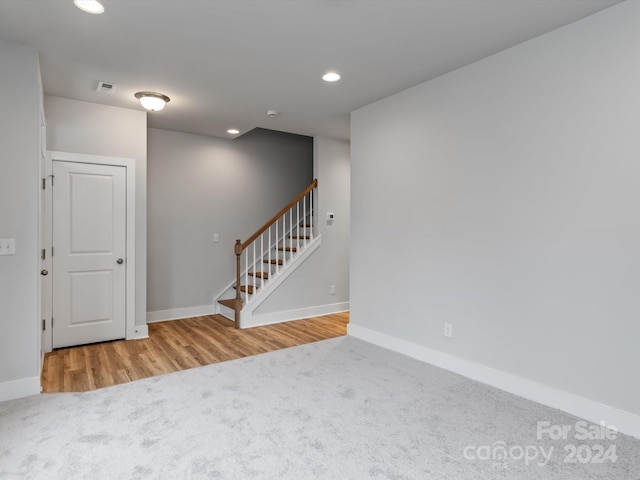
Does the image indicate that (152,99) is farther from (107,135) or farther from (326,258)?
(326,258)

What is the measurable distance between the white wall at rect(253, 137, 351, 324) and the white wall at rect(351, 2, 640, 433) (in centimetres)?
165

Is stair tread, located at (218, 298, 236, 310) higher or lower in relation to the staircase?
lower

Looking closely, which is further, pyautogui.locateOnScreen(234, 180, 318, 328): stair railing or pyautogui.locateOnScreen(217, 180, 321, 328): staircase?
pyautogui.locateOnScreen(234, 180, 318, 328): stair railing

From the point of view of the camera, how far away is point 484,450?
2.15 meters

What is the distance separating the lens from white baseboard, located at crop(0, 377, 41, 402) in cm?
283

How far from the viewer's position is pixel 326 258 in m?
5.68

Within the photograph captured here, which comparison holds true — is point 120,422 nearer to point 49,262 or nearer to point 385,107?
point 49,262

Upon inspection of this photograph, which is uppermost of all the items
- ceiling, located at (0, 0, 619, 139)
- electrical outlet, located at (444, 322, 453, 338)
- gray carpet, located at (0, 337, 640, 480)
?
ceiling, located at (0, 0, 619, 139)

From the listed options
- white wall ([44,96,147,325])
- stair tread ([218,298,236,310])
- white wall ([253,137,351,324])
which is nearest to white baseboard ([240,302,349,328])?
white wall ([253,137,351,324])

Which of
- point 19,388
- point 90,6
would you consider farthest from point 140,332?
point 90,6

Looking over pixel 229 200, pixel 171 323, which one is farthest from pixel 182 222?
pixel 171 323

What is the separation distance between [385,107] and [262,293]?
2757mm

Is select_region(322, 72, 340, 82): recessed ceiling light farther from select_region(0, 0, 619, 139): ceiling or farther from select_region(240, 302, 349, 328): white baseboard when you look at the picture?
select_region(240, 302, 349, 328): white baseboard

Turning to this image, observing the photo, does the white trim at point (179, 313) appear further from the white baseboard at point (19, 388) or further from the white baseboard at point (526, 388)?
the white baseboard at point (526, 388)
